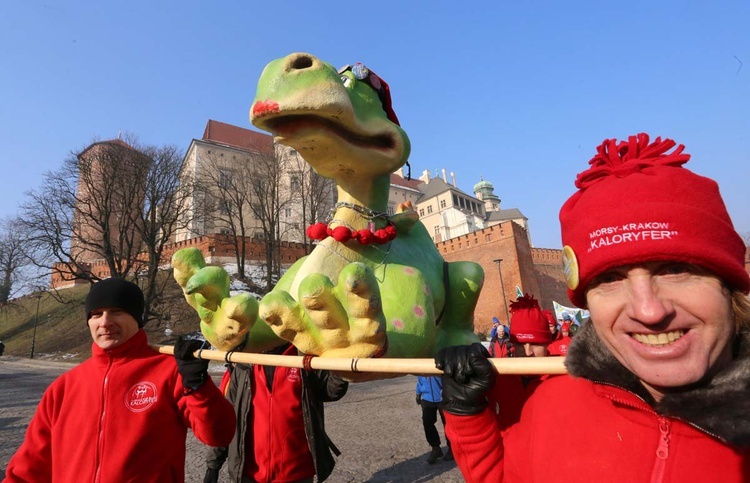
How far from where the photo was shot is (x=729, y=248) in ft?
3.18

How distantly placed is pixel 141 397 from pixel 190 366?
407 millimetres

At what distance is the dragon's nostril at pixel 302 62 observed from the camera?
1.76 m

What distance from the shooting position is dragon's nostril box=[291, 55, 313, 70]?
1.76m

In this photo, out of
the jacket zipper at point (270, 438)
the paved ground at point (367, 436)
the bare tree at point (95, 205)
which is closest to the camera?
the jacket zipper at point (270, 438)

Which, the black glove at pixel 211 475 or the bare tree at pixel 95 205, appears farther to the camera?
the bare tree at pixel 95 205

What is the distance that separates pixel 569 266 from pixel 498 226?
2946cm

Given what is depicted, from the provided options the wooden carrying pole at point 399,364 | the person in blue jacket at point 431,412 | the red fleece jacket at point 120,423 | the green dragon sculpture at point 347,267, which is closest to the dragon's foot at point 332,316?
the green dragon sculpture at point 347,267

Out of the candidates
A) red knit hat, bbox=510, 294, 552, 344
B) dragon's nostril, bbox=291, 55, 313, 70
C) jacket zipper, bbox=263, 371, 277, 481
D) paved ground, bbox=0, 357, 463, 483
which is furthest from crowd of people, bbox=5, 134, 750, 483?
paved ground, bbox=0, 357, 463, 483

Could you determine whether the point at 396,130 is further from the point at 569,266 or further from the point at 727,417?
the point at 727,417

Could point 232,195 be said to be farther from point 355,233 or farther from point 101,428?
point 355,233

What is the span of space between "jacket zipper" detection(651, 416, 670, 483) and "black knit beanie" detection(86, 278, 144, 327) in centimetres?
210

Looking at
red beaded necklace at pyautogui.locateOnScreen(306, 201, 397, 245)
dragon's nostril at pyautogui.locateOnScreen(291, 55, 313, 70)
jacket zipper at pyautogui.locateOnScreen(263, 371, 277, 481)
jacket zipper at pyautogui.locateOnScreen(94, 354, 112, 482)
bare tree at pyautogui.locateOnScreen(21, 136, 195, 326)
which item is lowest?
jacket zipper at pyautogui.locateOnScreen(263, 371, 277, 481)

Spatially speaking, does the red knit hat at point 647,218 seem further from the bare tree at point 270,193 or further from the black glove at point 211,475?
the bare tree at point 270,193

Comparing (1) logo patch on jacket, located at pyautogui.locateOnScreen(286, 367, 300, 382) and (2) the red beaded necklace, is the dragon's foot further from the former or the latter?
(1) logo patch on jacket, located at pyautogui.locateOnScreen(286, 367, 300, 382)
